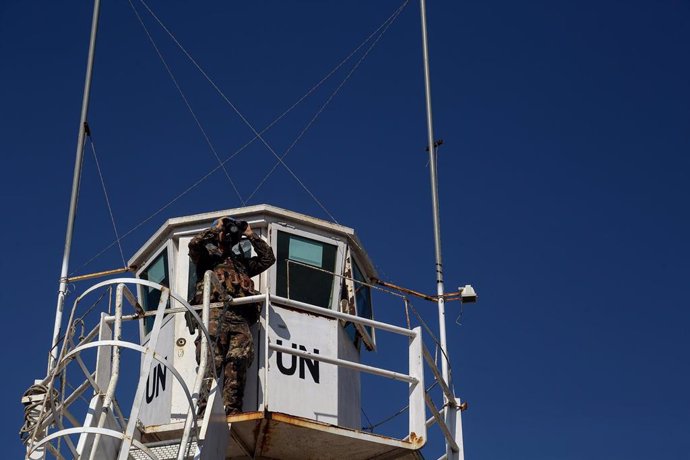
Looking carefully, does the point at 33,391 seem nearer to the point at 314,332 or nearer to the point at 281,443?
the point at 281,443

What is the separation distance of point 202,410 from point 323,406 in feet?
9.97

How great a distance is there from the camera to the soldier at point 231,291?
52.7 feet

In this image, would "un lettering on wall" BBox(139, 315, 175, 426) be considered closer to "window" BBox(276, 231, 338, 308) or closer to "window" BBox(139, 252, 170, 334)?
"window" BBox(139, 252, 170, 334)

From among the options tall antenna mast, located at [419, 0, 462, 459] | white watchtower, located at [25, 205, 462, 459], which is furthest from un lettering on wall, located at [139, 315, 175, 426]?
tall antenna mast, located at [419, 0, 462, 459]

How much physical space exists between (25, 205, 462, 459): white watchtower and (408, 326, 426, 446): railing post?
19 millimetres

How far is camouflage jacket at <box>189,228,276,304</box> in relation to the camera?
17000mm

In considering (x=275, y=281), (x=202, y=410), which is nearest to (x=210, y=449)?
(x=202, y=410)

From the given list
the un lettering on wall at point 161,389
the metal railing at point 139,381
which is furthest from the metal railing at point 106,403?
the un lettering on wall at point 161,389

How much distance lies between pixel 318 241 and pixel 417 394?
3.79 metres

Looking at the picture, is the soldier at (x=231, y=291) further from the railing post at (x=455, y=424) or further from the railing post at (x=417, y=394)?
the railing post at (x=455, y=424)


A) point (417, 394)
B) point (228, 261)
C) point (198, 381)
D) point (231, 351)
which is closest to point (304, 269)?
point (228, 261)

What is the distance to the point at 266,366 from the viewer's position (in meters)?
15.4

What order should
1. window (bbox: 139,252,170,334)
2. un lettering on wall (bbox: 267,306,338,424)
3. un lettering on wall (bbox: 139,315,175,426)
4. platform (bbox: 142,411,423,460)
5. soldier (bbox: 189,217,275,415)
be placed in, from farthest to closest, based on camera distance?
window (bbox: 139,252,170,334), un lettering on wall (bbox: 139,315,175,426), un lettering on wall (bbox: 267,306,338,424), soldier (bbox: 189,217,275,415), platform (bbox: 142,411,423,460)

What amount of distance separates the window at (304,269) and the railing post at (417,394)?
8.15ft
